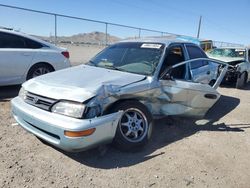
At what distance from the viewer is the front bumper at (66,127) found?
9.84ft

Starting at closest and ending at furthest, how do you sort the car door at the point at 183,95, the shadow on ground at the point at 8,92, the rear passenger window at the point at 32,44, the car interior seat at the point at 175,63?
the car door at the point at 183,95 → the car interior seat at the point at 175,63 → the shadow on ground at the point at 8,92 → the rear passenger window at the point at 32,44

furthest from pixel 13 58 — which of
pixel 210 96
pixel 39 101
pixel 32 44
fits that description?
pixel 210 96

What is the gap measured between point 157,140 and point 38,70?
12.9 ft

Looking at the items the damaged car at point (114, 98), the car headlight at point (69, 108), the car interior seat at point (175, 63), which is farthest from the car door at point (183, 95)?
the car headlight at point (69, 108)

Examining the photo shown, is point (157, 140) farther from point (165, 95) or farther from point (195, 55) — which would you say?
point (195, 55)

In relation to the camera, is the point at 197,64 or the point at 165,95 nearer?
the point at 165,95

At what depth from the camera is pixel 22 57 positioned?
6324 mm

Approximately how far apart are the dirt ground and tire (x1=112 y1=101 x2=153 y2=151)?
0.52 feet

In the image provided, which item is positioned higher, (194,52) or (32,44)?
(194,52)

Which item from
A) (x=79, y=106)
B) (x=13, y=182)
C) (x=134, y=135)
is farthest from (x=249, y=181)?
(x=13, y=182)

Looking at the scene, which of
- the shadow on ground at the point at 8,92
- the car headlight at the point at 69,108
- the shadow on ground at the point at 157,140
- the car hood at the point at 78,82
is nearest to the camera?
the car headlight at the point at 69,108

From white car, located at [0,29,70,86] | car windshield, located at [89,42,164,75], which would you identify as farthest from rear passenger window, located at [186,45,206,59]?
white car, located at [0,29,70,86]

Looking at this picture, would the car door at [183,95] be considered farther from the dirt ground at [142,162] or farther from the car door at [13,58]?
the car door at [13,58]

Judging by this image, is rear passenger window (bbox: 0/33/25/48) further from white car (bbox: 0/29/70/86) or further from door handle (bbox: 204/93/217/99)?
door handle (bbox: 204/93/217/99)
